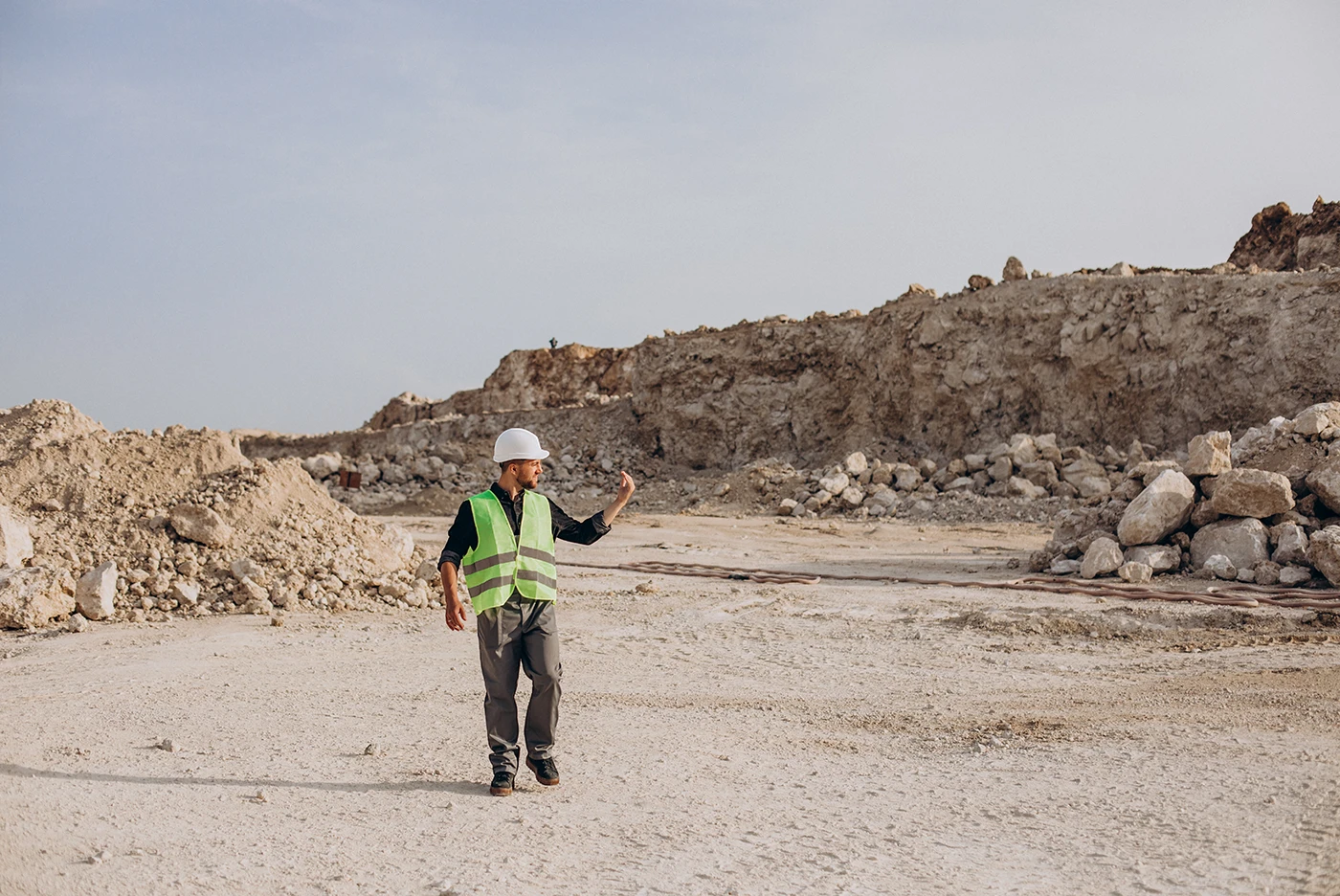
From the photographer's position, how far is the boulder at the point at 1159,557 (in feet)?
33.8

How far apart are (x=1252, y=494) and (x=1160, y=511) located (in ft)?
2.64

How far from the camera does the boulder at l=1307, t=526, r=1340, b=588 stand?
937 cm

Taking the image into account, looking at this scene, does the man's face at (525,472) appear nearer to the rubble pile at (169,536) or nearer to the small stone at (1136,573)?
the rubble pile at (169,536)

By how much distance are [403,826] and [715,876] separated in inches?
48.1

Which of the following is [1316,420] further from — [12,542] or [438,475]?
[438,475]

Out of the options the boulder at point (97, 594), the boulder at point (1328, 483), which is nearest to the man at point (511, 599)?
the boulder at point (97, 594)

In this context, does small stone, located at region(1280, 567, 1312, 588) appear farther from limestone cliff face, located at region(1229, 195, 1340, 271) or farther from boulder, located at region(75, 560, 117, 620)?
limestone cliff face, located at region(1229, 195, 1340, 271)

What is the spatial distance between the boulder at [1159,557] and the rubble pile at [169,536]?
6623 millimetres

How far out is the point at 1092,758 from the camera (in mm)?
4605

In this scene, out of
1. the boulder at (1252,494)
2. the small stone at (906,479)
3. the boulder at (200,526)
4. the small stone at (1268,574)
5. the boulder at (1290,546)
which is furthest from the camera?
the small stone at (906,479)

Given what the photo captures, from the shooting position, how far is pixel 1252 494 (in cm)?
1030

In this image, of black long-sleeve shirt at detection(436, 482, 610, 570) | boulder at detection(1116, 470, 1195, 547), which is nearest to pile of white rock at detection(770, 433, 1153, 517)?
boulder at detection(1116, 470, 1195, 547)

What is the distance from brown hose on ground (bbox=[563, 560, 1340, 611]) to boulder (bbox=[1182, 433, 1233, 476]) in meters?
1.51

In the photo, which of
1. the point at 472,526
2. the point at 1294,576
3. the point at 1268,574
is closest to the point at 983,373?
the point at 1268,574
